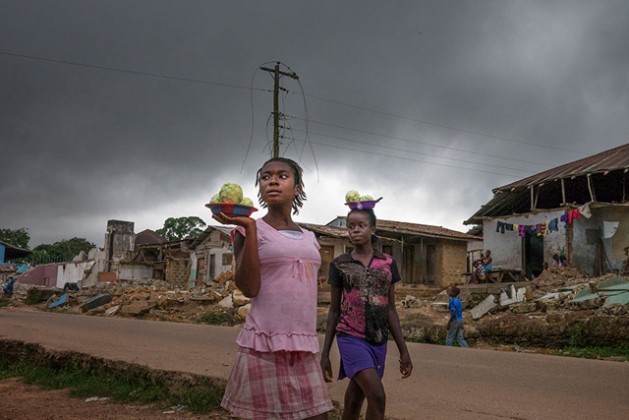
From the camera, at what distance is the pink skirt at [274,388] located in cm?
239

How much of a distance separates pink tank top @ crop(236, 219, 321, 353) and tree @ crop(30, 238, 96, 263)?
Result: 217 ft

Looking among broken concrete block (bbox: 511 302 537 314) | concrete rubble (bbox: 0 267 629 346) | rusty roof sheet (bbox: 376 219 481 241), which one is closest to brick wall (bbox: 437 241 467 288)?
rusty roof sheet (bbox: 376 219 481 241)

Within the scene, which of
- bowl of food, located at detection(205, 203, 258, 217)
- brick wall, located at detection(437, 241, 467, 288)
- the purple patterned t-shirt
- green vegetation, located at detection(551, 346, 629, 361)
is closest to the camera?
bowl of food, located at detection(205, 203, 258, 217)

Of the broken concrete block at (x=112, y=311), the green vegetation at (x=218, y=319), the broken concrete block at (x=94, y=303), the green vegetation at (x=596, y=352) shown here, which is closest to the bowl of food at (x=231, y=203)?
the green vegetation at (x=596, y=352)

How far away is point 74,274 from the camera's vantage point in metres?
44.3

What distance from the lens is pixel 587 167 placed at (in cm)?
2147

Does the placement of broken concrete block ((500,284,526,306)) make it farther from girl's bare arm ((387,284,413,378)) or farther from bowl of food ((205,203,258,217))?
bowl of food ((205,203,258,217))

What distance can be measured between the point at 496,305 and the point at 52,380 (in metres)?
12.0

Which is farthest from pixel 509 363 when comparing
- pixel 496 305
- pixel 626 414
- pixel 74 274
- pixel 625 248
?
pixel 74 274

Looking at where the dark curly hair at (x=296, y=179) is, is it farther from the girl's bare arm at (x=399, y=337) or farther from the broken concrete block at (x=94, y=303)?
the broken concrete block at (x=94, y=303)

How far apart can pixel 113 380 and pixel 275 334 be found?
5.13 meters

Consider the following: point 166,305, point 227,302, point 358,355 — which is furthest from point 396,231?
point 358,355

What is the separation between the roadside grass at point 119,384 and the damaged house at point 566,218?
1726 centimetres

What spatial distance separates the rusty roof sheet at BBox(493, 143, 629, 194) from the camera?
20062 mm
